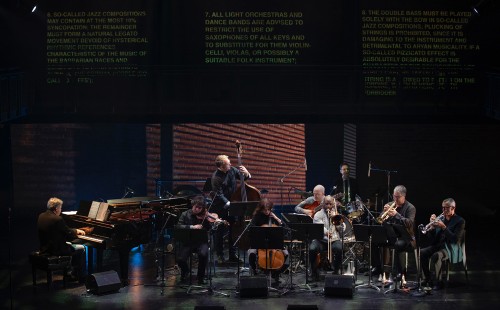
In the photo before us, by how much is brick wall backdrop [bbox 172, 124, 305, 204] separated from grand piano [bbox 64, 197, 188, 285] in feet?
17.5

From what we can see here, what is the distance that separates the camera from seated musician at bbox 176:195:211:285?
37.2ft

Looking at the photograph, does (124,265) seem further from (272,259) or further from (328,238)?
(328,238)

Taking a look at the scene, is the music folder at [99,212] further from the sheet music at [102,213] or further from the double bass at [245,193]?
the double bass at [245,193]

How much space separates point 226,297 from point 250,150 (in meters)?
7.50

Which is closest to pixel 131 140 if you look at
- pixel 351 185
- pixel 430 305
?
pixel 351 185

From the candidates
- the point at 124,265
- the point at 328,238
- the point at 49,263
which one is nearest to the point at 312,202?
the point at 328,238

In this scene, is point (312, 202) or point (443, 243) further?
point (312, 202)

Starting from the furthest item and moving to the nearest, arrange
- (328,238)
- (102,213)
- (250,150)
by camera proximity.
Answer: (250,150) < (102,213) < (328,238)

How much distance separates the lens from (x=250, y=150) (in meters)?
17.9

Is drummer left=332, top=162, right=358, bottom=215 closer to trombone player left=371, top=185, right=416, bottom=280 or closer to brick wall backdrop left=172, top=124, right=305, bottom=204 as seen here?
trombone player left=371, top=185, right=416, bottom=280

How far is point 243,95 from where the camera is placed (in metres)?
17.4

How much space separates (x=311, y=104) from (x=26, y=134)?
23.1 ft


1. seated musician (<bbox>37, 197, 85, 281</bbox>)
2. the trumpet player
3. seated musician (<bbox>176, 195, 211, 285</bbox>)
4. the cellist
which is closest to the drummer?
the cellist

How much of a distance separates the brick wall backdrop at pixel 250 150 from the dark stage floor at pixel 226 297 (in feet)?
18.2
